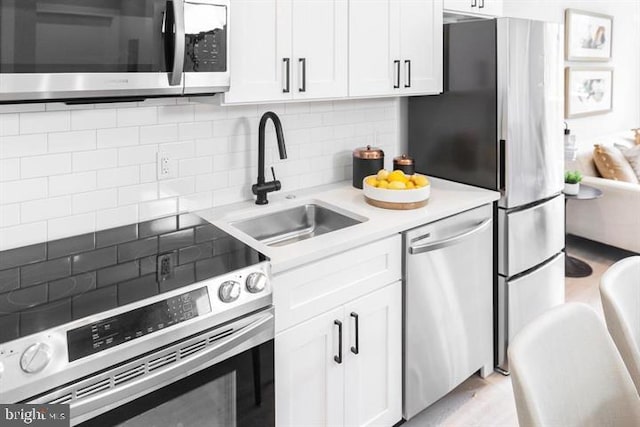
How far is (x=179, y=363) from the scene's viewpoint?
50.9 inches

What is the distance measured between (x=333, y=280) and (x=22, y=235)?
1.04 m

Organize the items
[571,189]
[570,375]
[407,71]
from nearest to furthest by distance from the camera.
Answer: [570,375], [407,71], [571,189]

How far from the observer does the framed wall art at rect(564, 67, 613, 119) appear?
4.21m

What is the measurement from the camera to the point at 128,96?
4.81 feet

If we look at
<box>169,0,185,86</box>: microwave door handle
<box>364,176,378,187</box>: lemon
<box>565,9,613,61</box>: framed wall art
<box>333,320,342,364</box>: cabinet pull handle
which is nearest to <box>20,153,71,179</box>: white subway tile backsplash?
<box>169,0,185,86</box>: microwave door handle

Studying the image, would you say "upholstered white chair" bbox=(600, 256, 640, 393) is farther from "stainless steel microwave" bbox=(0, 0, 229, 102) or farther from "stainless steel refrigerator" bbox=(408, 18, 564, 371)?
"stainless steel microwave" bbox=(0, 0, 229, 102)

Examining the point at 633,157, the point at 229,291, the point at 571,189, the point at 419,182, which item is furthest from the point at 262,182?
the point at 633,157

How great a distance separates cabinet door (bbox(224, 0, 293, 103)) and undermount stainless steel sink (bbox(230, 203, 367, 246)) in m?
0.50

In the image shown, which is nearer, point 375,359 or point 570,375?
point 570,375

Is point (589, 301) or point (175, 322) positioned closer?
point (175, 322)

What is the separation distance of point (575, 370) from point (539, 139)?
1.58 m

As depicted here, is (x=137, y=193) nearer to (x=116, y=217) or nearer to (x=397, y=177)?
(x=116, y=217)

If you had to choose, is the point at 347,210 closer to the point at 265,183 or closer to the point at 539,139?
the point at 265,183

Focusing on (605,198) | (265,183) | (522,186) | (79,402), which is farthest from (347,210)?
(605,198)
